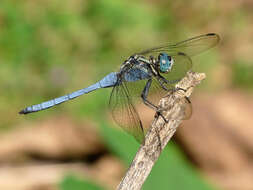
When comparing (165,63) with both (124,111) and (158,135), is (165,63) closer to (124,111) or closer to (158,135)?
(124,111)

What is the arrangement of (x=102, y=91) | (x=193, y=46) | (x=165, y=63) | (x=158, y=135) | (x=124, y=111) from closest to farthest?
(x=158, y=135)
(x=124, y=111)
(x=165, y=63)
(x=193, y=46)
(x=102, y=91)

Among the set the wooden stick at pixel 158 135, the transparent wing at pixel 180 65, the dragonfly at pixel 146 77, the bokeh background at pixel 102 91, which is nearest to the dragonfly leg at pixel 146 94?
the dragonfly at pixel 146 77

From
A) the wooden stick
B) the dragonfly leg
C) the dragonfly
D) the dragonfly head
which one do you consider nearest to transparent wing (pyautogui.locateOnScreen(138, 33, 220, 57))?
the dragonfly

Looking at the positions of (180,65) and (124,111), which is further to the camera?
(180,65)

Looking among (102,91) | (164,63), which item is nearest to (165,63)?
(164,63)

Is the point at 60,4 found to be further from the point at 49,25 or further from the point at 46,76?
the point at 46,76

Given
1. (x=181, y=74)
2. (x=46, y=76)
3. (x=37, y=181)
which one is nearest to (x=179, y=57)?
(x=181, y=74)
